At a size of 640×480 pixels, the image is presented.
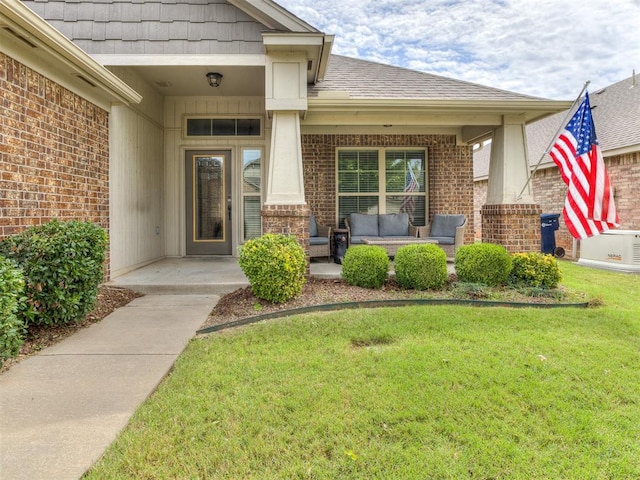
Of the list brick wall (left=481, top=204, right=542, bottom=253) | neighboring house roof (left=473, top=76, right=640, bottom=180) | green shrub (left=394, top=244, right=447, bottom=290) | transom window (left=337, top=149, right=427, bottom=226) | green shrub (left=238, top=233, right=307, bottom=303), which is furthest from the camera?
neighboring house roof (left=473, top=76, right=640, bottom=180)

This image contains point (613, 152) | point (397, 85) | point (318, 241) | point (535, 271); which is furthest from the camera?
point (613, 152)

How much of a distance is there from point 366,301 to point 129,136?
15.3 ft

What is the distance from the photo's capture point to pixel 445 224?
7941 mm

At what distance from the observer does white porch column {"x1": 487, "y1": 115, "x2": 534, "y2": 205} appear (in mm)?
6213

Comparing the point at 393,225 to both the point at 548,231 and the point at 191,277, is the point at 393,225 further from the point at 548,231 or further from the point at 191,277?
the point at 191,277

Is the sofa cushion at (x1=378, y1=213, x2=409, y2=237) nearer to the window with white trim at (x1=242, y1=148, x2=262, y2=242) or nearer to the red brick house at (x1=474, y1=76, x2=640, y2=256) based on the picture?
the window with white trim at (x1=242, y1=148, x2=262, y2=242)

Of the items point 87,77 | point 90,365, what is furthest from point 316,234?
point 90,365

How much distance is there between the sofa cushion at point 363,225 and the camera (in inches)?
314

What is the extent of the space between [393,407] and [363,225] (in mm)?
5974

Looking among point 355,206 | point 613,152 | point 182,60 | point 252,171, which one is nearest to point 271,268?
point 182,60

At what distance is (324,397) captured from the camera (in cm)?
233

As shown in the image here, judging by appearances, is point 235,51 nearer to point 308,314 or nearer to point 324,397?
point 308,314

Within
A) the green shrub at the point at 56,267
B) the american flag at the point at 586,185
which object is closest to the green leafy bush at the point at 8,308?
the green shrub at the point at 56,267

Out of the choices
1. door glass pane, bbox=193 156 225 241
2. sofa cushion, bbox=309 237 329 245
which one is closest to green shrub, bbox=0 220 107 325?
sofa cushion, bbox=309 237 329 245
